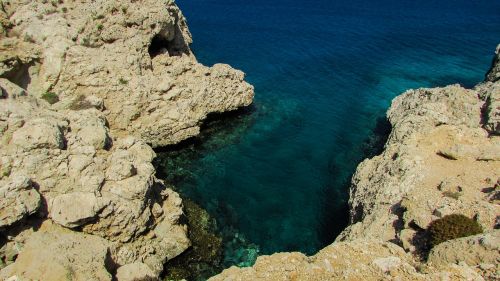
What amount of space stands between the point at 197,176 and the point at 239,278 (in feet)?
56.5

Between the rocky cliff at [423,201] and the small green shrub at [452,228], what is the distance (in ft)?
2.34

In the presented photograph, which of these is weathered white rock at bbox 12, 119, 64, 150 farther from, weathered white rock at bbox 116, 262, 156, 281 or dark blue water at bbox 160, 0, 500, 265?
dark blue water at bbox 160, 0, 500, 265

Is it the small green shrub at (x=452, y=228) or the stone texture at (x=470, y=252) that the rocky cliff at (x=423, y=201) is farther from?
the small green shrub at (x=452, y=228)

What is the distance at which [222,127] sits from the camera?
38.4 metres

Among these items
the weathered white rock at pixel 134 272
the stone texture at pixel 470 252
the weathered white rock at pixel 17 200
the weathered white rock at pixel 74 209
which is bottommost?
the weathered white rock at pixel 134 272

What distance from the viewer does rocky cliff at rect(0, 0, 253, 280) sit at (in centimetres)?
2095

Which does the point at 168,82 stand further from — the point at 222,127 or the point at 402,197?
the point at 402,197

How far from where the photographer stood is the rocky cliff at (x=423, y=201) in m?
14.5

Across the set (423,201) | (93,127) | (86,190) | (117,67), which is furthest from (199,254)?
(117,67)

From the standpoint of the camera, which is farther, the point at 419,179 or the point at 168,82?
the point at 168,82

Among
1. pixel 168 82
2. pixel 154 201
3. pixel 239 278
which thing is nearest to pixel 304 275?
pixel 239 278

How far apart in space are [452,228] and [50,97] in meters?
29.6

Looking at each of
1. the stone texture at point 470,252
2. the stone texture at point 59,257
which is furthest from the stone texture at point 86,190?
the stone texture at point 470,252

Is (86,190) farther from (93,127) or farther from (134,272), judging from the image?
(134,272)
